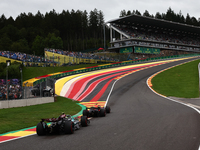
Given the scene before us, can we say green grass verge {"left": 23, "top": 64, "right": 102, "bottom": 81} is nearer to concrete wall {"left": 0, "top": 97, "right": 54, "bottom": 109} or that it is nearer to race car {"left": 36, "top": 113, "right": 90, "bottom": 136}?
concrete wall {"left": 0, "top": 97, "right": 54, "bottom": 109}

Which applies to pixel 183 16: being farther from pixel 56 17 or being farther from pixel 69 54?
pixel 69 54

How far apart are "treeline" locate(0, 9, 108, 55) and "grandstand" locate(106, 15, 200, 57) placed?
27005 millimetres

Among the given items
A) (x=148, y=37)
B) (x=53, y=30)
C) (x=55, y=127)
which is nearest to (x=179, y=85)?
(x=55, y=127)

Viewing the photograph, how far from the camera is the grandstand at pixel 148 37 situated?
7938 cm

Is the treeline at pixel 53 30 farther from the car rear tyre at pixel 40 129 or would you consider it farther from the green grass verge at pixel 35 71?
the car rear tyre at pixel 40 129

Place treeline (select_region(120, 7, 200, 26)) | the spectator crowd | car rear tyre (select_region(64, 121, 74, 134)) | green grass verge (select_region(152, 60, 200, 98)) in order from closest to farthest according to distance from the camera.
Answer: car rear tyre (select_region(64, 121, 74, 134)), the spectator crowd, green grass verge (select_region(152, 60, 200, 98)), treeline (select_region(120, 7, 200, 26))

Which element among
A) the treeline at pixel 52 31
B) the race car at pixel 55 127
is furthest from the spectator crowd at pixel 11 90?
the treeline at pixel 52 31

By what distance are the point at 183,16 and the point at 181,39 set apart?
57.8m

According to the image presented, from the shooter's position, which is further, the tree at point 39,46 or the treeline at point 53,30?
the treeline at point 53,30

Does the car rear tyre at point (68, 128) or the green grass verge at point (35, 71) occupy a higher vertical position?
the green grass verge at point (35, 71)

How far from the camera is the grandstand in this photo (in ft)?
260

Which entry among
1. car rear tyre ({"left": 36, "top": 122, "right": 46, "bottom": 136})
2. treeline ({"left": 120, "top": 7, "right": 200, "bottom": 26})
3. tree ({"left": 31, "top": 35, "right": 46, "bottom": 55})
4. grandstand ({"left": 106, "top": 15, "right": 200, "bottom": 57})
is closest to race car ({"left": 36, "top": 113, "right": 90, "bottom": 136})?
car rear tyre ({"left": 36, "top": 122, "right": 46, "bottom": 136})

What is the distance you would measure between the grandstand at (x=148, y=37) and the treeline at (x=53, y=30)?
88.6 feet

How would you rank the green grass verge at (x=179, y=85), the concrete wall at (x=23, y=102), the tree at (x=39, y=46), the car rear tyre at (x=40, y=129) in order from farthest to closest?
the tree at (x=39, y=46) → the green grass verge at (x=179, y=85) → the concrete wall at (x=23, y=102) → the car rear tyre at (x=40, y=129)
